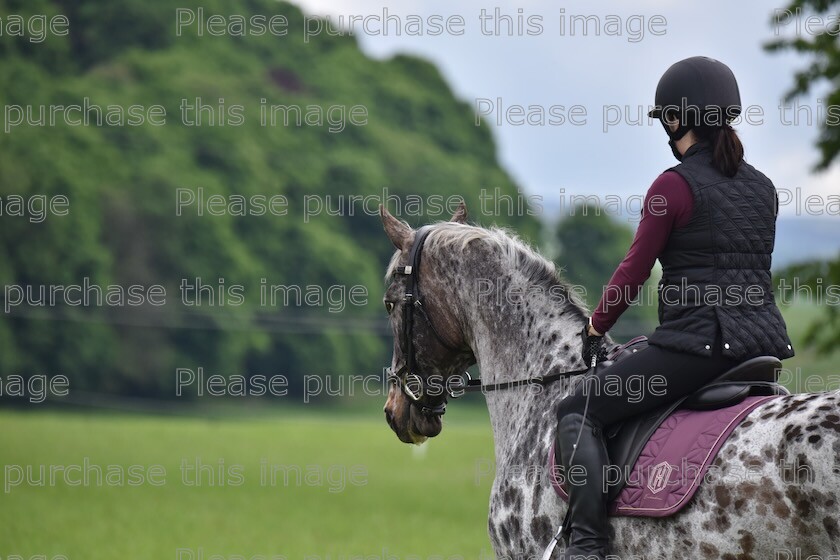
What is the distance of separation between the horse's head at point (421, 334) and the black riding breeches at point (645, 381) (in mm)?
1137

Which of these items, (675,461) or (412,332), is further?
(412,332)

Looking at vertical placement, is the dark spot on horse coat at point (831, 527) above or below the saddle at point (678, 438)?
below

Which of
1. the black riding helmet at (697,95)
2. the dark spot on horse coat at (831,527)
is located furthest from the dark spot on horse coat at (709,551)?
the black riding helmet at (697,95)

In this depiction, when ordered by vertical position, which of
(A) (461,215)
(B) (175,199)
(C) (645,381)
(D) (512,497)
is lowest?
(D) (512,497)

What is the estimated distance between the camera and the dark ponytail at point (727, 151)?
4754mm

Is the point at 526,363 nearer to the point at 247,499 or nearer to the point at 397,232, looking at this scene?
the point at 397,232

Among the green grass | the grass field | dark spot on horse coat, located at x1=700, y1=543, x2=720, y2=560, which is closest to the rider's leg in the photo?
dark spot on horse coat, located at x1=700, y1=543, x2=720, y2=560

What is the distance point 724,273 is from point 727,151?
1.81 ft

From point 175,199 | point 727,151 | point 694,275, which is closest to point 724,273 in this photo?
point 694,275

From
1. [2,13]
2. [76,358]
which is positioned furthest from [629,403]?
[2,13]

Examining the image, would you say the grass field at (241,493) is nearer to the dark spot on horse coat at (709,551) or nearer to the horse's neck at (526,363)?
the horse's neck at (526,363)

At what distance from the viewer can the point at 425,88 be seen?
59.8 m

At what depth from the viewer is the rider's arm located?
4695 mm

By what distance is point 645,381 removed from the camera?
474 centimetres
